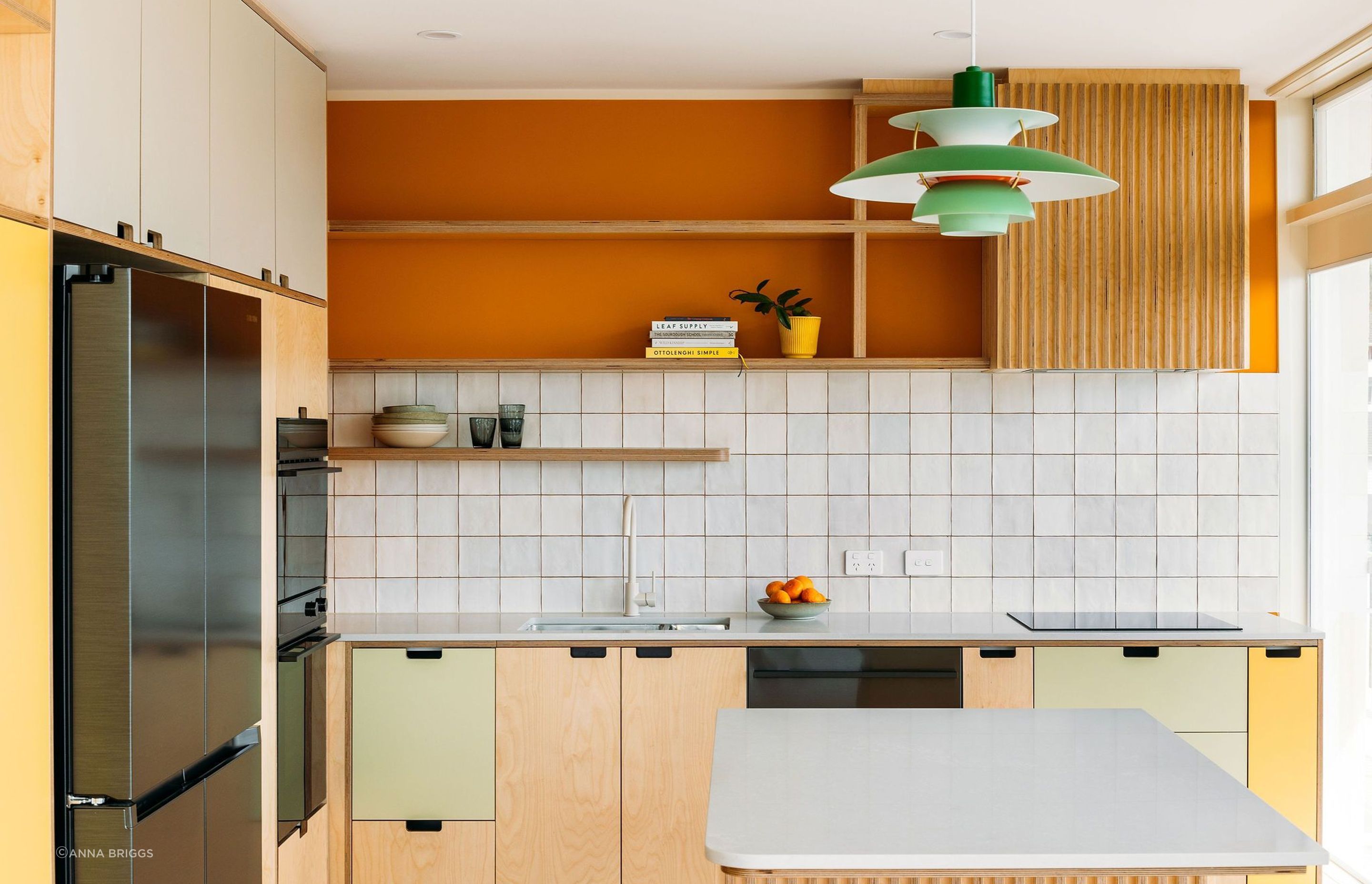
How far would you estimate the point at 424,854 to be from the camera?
349 centimetres

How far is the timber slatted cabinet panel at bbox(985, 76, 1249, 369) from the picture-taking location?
3.73m

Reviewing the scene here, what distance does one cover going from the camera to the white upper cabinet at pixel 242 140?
110 inches

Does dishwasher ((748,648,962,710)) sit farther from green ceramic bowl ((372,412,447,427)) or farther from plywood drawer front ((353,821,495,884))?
green ceramic bowl ((372,412,447,427))

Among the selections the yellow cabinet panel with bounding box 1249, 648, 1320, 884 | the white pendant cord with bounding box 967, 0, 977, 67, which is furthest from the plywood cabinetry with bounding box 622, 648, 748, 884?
the white pendant cord with bounding box 967, 0, 977, 67

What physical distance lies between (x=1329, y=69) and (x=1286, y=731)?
2.16 meters

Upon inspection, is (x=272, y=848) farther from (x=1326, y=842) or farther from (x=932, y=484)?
(x=1326, y=842)

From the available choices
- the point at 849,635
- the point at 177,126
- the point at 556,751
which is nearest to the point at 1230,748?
the point at 849,635

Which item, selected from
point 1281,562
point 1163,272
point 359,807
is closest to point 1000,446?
point 1163,272

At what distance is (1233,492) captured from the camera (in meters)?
3.93

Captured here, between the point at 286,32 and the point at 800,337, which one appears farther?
the point at 800,337

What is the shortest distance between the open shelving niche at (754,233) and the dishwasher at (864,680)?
976mm

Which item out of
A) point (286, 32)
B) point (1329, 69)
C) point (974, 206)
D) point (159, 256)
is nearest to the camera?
point (974, 206)

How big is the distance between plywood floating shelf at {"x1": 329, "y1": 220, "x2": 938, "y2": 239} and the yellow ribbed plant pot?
30cm

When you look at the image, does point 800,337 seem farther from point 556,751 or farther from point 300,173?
point 300,173
